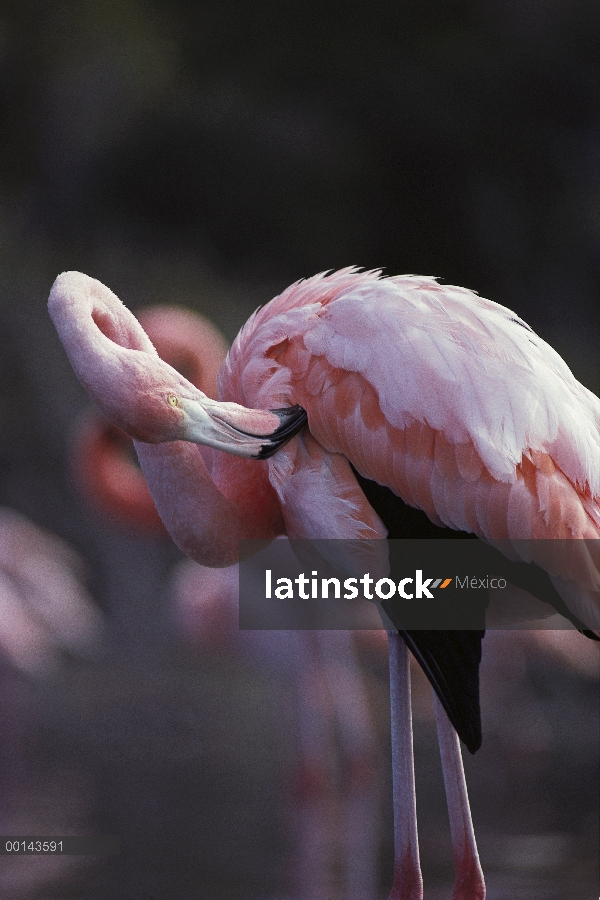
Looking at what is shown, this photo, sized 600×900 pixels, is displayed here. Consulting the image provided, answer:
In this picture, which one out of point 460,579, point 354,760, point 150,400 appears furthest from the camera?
point 354,760

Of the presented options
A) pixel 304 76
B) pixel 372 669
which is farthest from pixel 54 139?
pixel 372 669

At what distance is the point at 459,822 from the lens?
1.22 m

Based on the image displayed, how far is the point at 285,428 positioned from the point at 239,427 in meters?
0.07

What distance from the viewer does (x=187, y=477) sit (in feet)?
3.90

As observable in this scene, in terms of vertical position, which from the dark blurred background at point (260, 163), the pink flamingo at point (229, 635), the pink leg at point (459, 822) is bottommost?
the pink leg at point (459, 822)

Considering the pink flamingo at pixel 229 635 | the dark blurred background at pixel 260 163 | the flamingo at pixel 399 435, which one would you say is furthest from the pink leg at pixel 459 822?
the dark blurred background at pixel 260 163

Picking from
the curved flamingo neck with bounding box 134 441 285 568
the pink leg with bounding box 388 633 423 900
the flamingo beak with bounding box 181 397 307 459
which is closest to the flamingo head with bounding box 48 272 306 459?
the flamingo beak with bounding box 181 397 307 459

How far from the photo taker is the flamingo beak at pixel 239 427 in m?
1.06

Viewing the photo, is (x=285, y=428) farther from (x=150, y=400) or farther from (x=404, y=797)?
(x=404, y=797)

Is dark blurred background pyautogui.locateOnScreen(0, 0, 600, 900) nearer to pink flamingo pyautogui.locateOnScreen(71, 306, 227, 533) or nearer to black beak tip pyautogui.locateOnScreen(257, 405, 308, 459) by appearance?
pink flamingo pyautogui.locateOnScreen(71, 306, 227, 533)

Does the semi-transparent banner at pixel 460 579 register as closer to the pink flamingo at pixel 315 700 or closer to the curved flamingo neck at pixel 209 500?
the curved flamingo neck at pixel 209 500

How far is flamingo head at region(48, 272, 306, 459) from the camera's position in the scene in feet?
3.38

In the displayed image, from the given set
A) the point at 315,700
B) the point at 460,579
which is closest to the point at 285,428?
the point at 460,579

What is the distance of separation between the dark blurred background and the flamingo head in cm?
44
